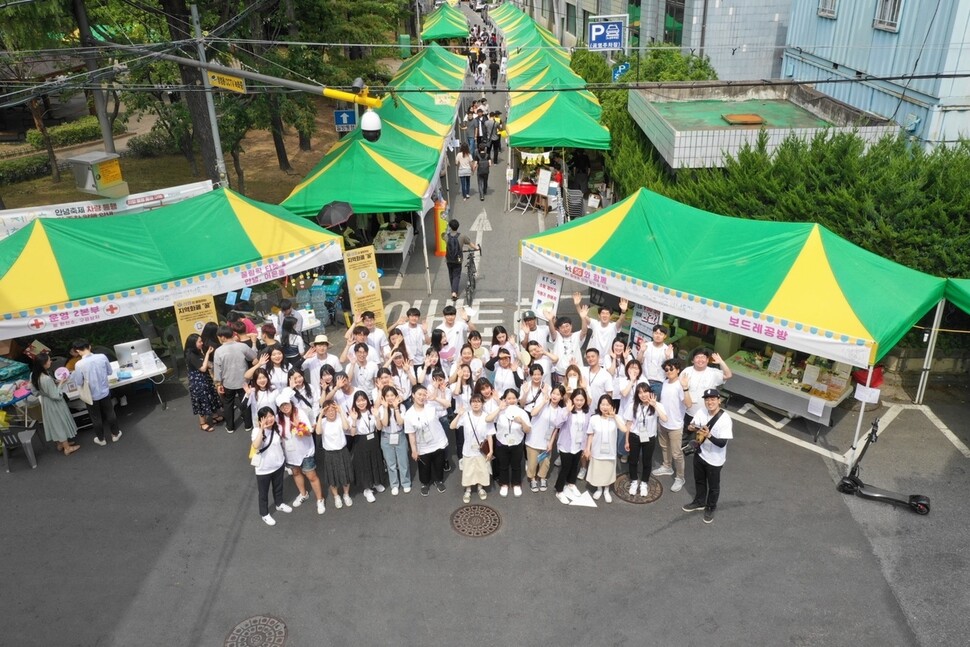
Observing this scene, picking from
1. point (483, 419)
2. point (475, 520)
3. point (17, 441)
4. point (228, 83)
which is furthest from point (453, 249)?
point (17, 441)

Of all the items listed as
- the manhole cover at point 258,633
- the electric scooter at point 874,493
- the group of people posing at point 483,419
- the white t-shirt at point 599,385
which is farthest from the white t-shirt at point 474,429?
the electric scooter at point 874,493

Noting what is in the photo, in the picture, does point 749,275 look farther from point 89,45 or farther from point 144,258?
point 89,45

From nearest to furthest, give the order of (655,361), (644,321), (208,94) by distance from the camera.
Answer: (655,361) → (644,321) → (208,94)

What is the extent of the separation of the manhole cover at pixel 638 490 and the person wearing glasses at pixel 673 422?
0.17m

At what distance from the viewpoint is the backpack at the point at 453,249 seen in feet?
44.9

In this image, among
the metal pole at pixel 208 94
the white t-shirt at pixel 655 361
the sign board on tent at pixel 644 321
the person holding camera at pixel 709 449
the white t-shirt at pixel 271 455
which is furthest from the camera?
the metal pole at pixel 208 94

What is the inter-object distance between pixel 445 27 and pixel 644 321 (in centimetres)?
4295

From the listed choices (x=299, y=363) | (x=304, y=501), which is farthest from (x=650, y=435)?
(x=299, y=363)

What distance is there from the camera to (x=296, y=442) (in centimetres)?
785

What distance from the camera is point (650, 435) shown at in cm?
820

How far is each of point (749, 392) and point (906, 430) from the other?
212cm

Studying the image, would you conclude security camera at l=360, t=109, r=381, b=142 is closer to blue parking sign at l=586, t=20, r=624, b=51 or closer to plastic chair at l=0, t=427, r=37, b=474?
plastic chair at l=0, t=427, r=37, b=474

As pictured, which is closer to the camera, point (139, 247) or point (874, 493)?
point (874, 493)

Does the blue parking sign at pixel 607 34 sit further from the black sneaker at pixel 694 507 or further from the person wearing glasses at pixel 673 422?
the black sneaker at pixel 694 507
